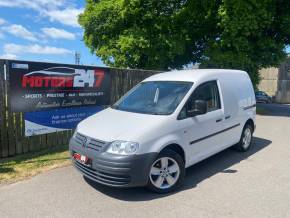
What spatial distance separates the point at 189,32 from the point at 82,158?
51.3ft

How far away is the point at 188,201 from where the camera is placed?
4527 millimetres

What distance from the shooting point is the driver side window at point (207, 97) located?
532 cm

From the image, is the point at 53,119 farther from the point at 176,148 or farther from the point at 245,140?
the point at 245,140

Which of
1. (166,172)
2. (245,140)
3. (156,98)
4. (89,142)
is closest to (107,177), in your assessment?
(89,142)

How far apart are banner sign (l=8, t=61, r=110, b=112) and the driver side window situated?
3531mm

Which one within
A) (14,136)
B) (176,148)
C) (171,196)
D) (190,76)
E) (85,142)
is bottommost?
(171,196)

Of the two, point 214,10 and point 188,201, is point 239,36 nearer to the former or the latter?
point 214,10

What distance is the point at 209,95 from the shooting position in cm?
598

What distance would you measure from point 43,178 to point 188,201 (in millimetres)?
2718

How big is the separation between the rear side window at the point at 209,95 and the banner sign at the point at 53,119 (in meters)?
3.68

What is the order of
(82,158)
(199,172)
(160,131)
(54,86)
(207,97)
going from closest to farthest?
(160,131) < (82,158) < (199,172) < (207,97) < (54,86)

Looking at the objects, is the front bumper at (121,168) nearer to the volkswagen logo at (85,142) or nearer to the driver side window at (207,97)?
the volkswagen logo at (85,142)

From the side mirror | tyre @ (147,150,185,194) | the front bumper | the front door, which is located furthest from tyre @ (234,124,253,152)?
the front bumper

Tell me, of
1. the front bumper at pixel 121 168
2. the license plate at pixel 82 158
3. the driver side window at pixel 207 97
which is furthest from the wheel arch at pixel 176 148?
the license plate at pixel 82 158
